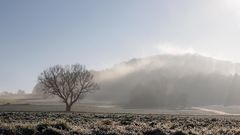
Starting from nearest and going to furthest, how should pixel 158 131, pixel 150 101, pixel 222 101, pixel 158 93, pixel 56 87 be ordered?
pixel 158 131 → pixel 56 87 → pixel 150 101 → pixel 158 93 → pixel 222 101

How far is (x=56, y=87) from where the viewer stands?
9212cm

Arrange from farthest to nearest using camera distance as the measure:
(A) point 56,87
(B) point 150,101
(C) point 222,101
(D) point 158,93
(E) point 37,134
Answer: (C) point 222,101 < (D) point 158,93 < (B) point 150,101 < (A) point 56,87 < (E) point 37,134

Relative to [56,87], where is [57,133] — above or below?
below

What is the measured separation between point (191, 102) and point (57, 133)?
17108cm

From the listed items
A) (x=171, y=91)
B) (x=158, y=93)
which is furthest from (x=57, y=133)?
(x=171, y=91)

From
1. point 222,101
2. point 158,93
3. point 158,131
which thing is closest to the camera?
point 158,131

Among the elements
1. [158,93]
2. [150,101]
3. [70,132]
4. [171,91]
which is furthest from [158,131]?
[171,91]

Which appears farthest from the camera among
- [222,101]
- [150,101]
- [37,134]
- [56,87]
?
[222,101]

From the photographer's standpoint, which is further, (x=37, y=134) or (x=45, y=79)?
(x=45, y=79)

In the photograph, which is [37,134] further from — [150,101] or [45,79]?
[150,101]

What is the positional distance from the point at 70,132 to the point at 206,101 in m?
179

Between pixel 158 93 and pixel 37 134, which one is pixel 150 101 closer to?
pixel 158 93

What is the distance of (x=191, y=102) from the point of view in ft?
615

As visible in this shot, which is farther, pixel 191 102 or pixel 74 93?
pixel 191 102
